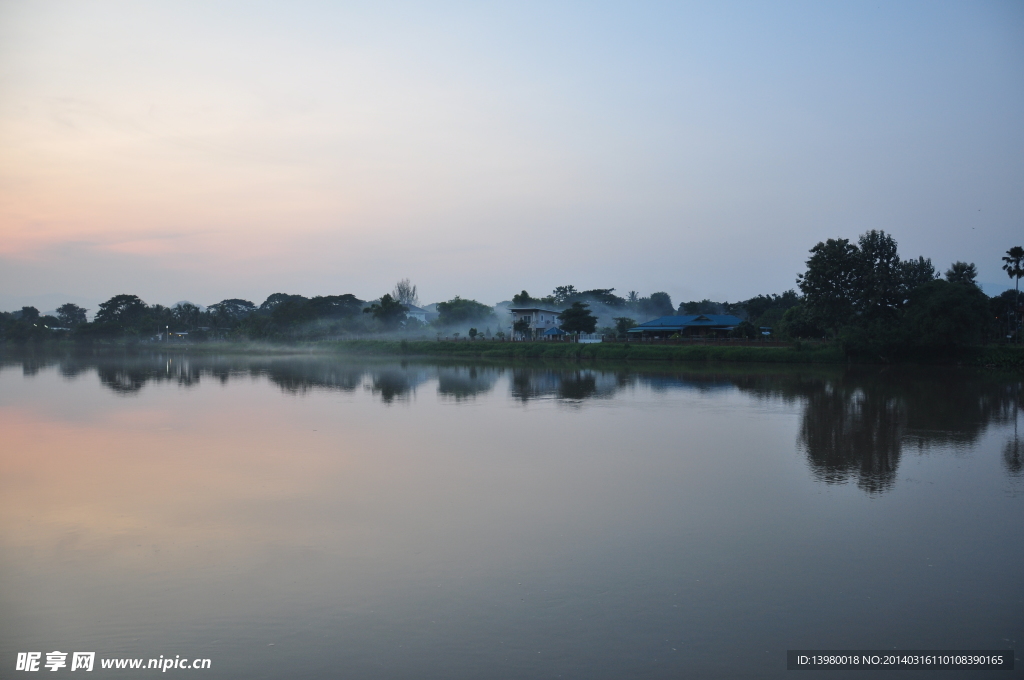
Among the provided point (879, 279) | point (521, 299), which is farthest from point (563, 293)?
point (879, 279)

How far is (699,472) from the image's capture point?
1003 cm

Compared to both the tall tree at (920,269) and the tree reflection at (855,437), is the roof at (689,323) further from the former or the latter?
the tree reflection at (855,437)

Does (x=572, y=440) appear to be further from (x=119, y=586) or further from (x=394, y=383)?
(x=394, y=383)

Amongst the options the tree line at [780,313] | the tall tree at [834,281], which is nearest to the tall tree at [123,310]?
the tree line at [780,313]

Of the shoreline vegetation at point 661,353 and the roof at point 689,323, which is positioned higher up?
the roof at point 689,323

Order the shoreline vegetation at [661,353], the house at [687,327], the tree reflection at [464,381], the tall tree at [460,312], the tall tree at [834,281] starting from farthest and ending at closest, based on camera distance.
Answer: the tall tree at [460,312]
the house at [687,327]
the tall tree at [834,281]
the shoreline vegetation at [661,353]
the tree reflection at [464,381]

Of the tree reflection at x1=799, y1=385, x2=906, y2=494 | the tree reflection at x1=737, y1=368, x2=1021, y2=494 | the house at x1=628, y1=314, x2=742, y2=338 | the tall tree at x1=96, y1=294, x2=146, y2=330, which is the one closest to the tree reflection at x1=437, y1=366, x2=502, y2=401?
the tree reflection at x1=737, y1=368, x2=1021, y2=494

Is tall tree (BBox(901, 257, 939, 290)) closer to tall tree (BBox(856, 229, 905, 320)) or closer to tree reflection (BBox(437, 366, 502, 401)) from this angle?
tall tree (BBox(856, 229, 905, 320))

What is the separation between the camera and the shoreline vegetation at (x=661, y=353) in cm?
3180

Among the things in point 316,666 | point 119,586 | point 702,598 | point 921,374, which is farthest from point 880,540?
point 921,374

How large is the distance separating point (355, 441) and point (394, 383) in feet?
43.9

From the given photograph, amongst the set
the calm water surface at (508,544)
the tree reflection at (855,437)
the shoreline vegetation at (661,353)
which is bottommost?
the calm water surface at (508,544)

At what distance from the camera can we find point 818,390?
72.6 feet

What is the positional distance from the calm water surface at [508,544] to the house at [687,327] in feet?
113
